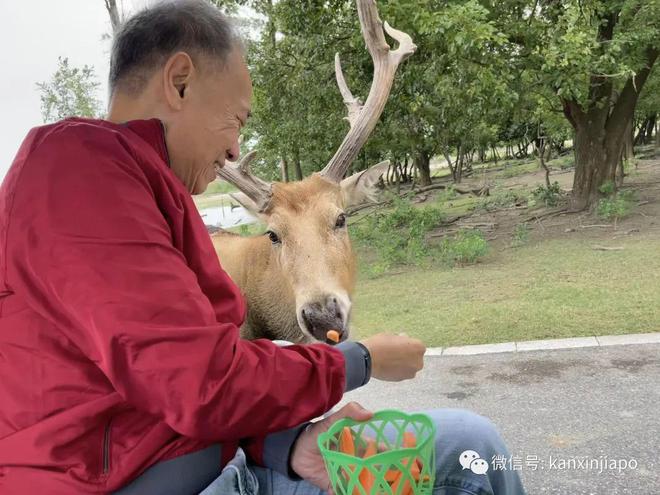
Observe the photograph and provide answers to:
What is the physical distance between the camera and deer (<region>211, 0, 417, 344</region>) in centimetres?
246

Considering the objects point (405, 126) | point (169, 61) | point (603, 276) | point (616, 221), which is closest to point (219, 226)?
point (169, 61)

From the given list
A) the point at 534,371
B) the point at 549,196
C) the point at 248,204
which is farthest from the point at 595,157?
the point at 248,204

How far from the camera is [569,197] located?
1127 cm

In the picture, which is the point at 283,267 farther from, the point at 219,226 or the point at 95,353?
the point at 95,353

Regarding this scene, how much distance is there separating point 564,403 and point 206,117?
3.30 m

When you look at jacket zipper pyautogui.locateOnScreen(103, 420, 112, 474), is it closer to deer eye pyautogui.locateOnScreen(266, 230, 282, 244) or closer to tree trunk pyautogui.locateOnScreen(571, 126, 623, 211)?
deer eye pyautogui.locateOnScreen(266, 230, 282, 244)

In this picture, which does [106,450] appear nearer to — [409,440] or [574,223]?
[409,440]

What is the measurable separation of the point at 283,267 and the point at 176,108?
1.55 metres

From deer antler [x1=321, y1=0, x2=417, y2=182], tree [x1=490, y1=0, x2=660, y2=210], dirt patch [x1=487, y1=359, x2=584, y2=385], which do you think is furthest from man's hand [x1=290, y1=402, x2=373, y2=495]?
tree [x1=490, y1=0, x2=660, y2=210]

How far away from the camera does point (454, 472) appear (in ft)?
4.33

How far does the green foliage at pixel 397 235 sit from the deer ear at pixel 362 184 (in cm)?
497

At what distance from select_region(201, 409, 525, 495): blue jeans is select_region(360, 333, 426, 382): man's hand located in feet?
0.62

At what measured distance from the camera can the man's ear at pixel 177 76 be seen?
1227 millimetres

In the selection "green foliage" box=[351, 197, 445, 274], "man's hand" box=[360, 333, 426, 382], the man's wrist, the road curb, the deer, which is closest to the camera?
the man's wrist
